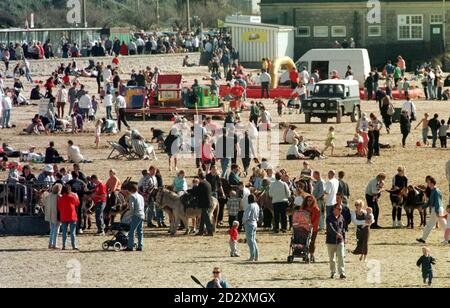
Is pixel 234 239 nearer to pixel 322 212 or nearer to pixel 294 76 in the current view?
pixel 322 212

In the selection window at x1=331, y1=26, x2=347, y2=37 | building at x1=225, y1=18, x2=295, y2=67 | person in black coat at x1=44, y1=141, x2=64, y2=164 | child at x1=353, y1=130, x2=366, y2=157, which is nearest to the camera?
person in black coat at x1=44, y1=141, x2=64, y2=164

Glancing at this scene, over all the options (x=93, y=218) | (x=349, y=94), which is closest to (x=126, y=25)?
(x=349, y=94)

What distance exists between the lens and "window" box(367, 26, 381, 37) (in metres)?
74.3

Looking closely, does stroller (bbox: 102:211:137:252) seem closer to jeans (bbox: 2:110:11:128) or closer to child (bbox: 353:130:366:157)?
child (bbox: 353:130:366:157)

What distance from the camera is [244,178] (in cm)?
3538

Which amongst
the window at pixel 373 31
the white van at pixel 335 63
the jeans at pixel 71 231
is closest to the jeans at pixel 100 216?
the jeans at pixel 71 231

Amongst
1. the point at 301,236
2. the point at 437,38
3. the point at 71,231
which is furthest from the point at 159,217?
the point at 437,38

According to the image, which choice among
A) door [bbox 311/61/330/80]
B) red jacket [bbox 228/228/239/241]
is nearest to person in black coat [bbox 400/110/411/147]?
red jacket [bbox 228/228/239/241]

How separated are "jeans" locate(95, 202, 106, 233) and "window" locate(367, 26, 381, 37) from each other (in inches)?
1851

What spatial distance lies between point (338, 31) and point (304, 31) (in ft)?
5.44

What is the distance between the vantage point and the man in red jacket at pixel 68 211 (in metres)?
26.4

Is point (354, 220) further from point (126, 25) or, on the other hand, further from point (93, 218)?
point (126, 25)
